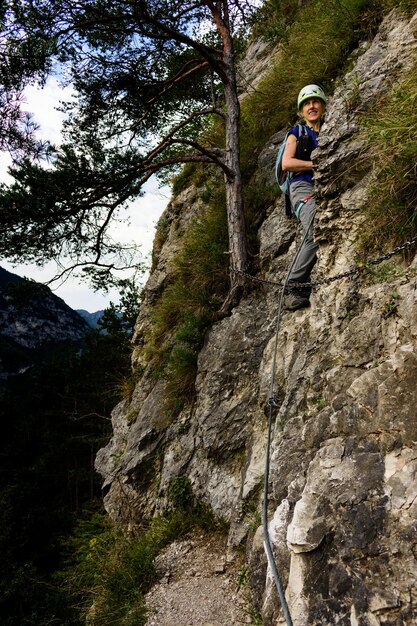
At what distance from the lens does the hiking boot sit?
4969mm

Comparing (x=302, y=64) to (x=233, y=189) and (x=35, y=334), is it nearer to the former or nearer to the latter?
(x=233, y=189)

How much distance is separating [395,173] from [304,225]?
5.67 feet

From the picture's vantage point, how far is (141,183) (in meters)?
6.67

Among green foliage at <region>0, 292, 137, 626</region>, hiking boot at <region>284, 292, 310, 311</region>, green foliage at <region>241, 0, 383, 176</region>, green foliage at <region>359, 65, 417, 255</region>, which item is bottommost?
green foliage at <region>0, 292, 137, 626</region>

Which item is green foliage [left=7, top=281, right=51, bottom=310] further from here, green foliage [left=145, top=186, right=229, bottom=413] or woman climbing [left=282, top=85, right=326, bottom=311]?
woman climbing [left=282, top=85, right=326, bottom=311]

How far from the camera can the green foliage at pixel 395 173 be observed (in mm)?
2949

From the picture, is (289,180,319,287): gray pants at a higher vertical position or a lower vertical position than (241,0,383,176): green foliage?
lower

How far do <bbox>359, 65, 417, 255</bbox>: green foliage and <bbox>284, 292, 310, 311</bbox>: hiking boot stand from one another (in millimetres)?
1488

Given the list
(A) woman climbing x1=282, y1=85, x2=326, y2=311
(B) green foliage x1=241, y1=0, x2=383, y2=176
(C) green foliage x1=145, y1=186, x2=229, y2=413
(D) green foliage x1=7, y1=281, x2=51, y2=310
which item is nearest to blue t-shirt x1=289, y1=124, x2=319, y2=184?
(A) woman climbing x1=282, y1=85, x2=326, y2=311

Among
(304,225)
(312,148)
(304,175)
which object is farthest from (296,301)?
(312,148)

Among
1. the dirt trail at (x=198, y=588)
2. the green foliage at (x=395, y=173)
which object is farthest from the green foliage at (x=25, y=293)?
the green foliage at (x=395, y=173)

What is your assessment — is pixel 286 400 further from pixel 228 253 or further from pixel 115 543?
pixel 115 543

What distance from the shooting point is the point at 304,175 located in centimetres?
493

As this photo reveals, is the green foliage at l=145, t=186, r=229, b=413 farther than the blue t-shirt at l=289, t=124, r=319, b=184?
Yes
